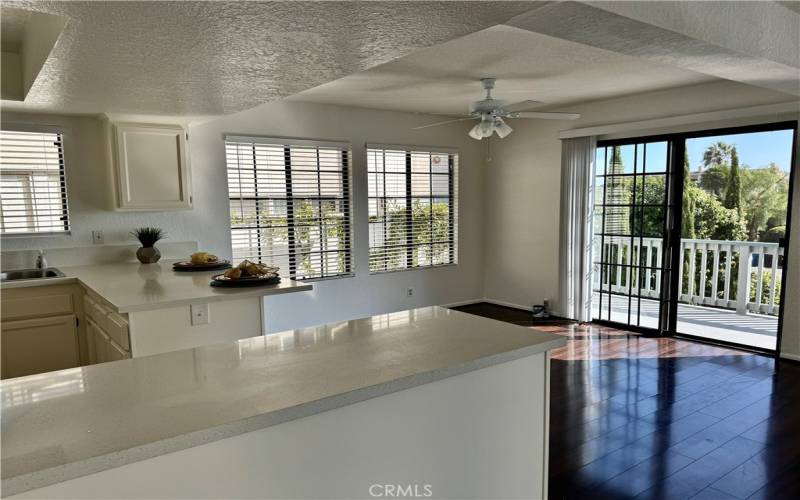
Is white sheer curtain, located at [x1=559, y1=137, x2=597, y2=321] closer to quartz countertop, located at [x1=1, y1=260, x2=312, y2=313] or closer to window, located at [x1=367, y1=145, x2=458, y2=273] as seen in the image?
window, located at [x1=367, y1=145, x2=458, y2=273]

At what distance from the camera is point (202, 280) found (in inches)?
119

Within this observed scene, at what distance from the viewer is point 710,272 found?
5.34 meters

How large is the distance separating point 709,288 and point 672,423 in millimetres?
2919

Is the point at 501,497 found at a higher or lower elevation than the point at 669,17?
lower

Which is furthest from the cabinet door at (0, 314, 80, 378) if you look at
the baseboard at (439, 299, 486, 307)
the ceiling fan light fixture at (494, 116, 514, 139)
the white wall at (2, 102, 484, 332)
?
the baseboard at (439, 299, 486, 307)

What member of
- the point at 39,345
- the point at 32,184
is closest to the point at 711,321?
the point at 39,345

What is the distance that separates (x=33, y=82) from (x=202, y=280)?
1402 mm

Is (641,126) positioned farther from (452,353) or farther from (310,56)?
(452,353)

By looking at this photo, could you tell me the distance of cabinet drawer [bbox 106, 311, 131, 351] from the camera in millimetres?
2398

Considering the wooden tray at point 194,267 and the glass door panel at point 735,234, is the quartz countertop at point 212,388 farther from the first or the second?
the glass door panel at point 735,234

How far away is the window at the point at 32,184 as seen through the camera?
374 cm

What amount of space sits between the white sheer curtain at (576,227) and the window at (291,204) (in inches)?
95.9

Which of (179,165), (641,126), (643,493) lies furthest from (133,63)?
(641,126)

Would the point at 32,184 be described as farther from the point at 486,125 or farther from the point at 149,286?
the point at 486,125
